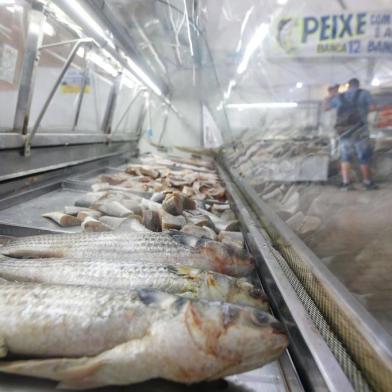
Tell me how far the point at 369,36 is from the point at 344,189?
2821 millimetres

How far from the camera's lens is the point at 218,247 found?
72.8 inches

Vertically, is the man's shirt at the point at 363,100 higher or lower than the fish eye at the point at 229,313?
higher

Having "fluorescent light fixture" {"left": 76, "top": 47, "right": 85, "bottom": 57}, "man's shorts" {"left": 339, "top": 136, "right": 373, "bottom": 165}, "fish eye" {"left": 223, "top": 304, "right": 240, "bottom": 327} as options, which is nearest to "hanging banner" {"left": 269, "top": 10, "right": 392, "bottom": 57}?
"man's shorts" {"left": 339, "top": 136, "right": 373, "bottom": 165}

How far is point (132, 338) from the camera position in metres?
1.05

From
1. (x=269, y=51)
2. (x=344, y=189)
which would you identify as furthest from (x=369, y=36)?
(x=344, y=189)

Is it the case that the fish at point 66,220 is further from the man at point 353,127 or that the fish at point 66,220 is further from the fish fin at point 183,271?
the man at point 353,127

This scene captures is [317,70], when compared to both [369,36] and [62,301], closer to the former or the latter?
[369,36]

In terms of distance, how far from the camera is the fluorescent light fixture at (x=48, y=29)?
395 cm

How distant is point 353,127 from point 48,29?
213 inches

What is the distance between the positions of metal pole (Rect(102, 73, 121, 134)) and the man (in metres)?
4.77

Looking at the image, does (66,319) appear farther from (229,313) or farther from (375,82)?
(375,82)

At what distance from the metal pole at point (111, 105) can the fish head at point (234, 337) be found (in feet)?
24.1

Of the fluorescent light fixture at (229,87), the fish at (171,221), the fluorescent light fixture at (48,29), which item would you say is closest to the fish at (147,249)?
the fish at (171,221)

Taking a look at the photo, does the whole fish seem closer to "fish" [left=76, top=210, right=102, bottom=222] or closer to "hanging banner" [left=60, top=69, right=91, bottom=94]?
"fish" [left=76, top=210, right=102, bottom=222]
